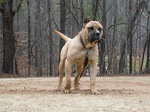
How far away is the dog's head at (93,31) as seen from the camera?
10.2 meters

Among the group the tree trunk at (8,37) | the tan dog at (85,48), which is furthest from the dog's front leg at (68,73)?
the tree trunk at (8,37)

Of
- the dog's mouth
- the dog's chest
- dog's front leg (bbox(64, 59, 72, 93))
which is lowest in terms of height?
dog's front leg (bbox(64, 59, 72, 93))

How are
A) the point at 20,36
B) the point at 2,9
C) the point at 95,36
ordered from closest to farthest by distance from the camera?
the point at 95,36 < the point at 2,9 < the point at 20,36

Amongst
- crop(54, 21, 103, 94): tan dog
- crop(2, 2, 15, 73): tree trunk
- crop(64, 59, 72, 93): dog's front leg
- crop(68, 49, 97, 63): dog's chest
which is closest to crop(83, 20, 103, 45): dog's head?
crop(54, 21, 103, 94): tan dog

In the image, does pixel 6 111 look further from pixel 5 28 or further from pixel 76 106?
pixel 5 28

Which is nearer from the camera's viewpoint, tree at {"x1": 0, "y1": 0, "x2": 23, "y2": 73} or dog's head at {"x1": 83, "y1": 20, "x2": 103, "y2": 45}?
dog's head at {"x1": 83, "y1": 20, "x2": 103, "y2": 45}

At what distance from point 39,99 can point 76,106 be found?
4.67ft

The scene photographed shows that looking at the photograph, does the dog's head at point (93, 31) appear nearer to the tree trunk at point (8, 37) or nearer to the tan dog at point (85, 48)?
the tan dog at point (85, 48)

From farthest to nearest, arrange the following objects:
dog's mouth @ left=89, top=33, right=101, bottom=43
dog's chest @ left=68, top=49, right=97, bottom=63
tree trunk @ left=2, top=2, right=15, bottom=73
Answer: tree trunk @ left=2, top=2, right=15, bottom=73 < dog's chest @ left=68, top=49, right=97, bottom=63 < dog's mouth @ left=89, top=33, right=101, bottom=43

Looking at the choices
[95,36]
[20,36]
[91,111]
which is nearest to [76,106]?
[91,111]

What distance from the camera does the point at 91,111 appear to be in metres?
7.58

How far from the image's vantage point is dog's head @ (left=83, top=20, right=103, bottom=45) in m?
10.2

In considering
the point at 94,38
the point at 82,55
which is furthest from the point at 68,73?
the point at 94,38

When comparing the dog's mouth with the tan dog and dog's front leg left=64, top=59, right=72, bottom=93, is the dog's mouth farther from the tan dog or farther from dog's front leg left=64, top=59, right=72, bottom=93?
dog's front leg left=64, top=59, right=72, bottom=93
